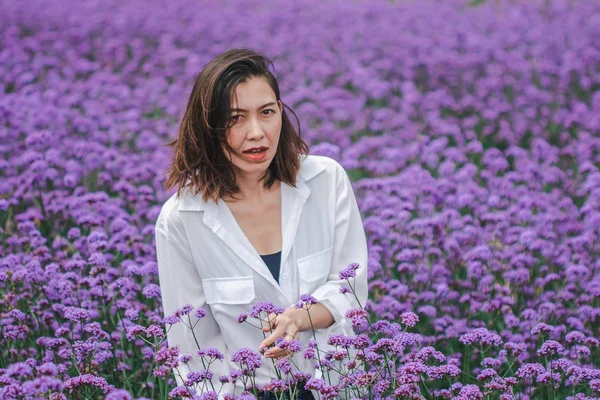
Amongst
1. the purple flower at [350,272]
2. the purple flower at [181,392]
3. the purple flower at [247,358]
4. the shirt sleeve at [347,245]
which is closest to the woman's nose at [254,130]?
the shirt sleeve at [347,245]

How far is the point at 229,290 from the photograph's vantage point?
9.62 feet

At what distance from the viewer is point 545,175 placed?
525cm

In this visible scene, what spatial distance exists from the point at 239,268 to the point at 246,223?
18 centimetres

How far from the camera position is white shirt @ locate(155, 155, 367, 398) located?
293cm

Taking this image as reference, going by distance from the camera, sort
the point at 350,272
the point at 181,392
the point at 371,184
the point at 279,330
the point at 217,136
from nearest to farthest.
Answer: the point at 181,392 < the point at 279,330 < the point at 350,272 < the point at 217,136 < the point at 371,184

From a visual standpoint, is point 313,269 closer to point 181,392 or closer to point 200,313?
point 200,313

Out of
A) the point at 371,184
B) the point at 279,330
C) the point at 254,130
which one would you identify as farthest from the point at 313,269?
the point at 371,184

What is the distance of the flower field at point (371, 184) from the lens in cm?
302

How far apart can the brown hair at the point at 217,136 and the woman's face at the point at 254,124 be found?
0.03 m

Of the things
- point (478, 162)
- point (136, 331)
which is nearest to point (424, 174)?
point (478, 162)

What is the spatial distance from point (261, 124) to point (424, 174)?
2.49 meters

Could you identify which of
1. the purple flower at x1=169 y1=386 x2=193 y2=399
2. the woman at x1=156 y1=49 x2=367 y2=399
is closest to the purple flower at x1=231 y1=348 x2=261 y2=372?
the purple flower at x1=169 y1=386 x2=193 y2=399

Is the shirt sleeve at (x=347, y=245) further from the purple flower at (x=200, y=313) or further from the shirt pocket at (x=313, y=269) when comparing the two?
the purple flower at (x=200, y=313)

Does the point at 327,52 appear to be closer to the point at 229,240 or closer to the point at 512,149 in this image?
the point at 512,149
